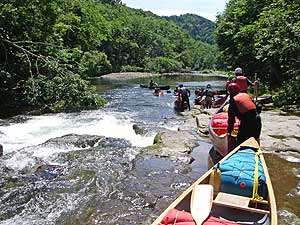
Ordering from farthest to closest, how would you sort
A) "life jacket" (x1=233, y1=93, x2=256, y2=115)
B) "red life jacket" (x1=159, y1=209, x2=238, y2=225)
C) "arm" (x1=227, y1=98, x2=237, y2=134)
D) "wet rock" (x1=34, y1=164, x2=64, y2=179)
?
"wet rock" (x1=34, y1=164, x2=64, y2=179) < "arm" (x1=227, y1=98, x2=237, y2=134) < "life jacket" (x1=233, y1=93, x2=256, y2=115) < "red life jacket" (x1=159, y1=209, x2=238, y2=225)

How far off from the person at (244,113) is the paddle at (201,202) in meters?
2.82

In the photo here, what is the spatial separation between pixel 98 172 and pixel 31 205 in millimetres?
2096

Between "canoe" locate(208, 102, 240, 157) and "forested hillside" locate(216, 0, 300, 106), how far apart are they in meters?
8.83

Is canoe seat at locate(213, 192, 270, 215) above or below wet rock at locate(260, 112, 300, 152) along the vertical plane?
above

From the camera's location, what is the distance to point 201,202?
491 centimetres

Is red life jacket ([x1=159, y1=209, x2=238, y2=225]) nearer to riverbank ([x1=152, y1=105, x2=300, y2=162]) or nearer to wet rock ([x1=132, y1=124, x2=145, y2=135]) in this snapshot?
riverbank ([x1=152, y1=105, x2=300, y2=162])

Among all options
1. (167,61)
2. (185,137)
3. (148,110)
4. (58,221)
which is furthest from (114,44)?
(58,221)

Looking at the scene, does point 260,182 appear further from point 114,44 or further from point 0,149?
point 114,44

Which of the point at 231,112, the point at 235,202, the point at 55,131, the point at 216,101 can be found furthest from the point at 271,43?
the point at 235,202

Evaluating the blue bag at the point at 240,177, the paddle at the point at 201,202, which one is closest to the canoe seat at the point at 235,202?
the blue bag at the point at 240,177

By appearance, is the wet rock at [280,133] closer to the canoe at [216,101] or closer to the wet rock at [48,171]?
the canoe at [216,101]

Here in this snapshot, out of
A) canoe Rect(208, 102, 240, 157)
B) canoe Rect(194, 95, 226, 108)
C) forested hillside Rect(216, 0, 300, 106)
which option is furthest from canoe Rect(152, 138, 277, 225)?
forested hillside Rect(216, 0, 300, 106)

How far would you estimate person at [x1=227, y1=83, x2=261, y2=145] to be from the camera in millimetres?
7582

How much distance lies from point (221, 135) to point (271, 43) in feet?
37.8
